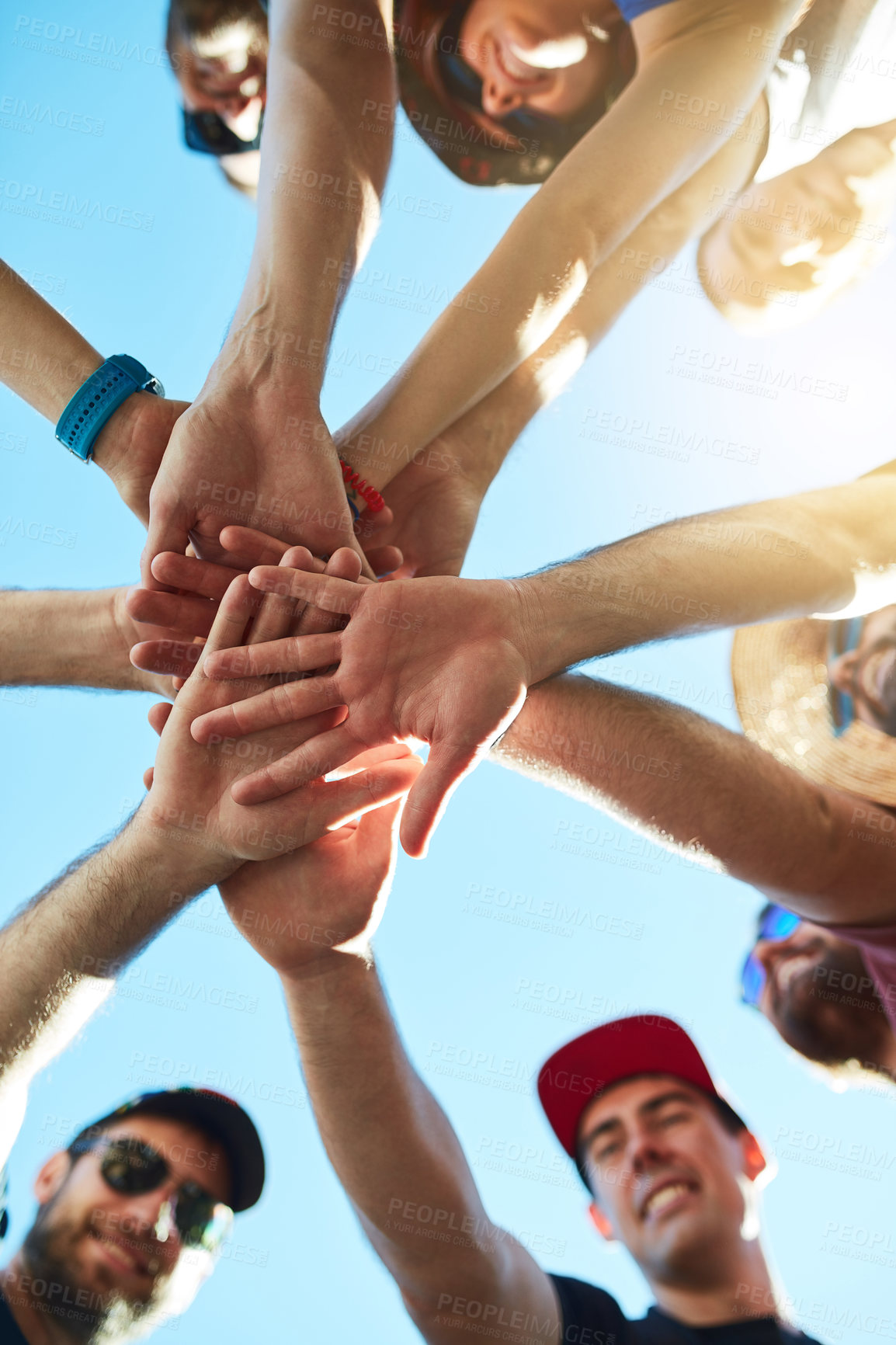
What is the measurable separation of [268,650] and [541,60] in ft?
5.89

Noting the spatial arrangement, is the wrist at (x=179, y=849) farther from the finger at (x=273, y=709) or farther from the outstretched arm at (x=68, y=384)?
the outstretched arm at (x=68, y=384)

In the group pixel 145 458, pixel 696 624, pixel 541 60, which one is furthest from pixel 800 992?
pixel 541 60

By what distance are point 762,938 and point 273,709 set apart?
1.37 metres

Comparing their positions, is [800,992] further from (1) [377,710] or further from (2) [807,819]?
(1) [377,710]

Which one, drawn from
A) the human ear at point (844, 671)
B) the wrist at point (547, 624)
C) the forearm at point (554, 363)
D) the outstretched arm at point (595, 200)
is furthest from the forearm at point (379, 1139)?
the human ear at point (844, 671)

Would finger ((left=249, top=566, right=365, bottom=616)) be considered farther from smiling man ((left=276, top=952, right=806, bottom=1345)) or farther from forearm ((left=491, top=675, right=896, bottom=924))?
smiling man ((left=276, top=952, right=806, bottom=1345))

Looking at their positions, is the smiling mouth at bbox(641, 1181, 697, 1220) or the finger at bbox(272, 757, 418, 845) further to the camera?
the smiling mouth at bbox(641, 1181, 697, 1220)

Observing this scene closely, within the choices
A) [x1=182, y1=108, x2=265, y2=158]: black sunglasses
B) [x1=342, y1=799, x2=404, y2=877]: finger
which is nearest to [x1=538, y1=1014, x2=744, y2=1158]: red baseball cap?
[x1=342, y1=799, x2=404, y2=877]: finger

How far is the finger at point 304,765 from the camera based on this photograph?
1361 millimetres

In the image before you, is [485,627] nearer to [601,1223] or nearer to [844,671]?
[844,671]

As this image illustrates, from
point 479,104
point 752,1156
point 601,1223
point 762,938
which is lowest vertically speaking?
point 601,1223

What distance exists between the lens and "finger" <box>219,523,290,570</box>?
1.51m

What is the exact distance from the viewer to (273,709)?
1.40 meters

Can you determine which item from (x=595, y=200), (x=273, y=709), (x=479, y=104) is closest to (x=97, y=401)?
(x=273, y=709)
